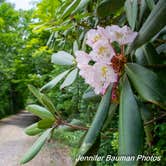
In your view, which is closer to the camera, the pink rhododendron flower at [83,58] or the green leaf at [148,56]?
the pink rhododendron flower at [83,58]

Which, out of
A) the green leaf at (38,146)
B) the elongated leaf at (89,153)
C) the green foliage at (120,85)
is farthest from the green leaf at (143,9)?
the green leaf at (38,146)

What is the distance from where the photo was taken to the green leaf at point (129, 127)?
1.75ft

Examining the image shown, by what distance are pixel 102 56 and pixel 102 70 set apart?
0.09 feet

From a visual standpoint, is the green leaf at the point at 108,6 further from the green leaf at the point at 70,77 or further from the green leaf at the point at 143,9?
the green leaf at the point at 70,77

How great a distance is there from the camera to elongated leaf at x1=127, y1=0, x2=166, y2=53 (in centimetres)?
58

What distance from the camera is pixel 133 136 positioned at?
55cm

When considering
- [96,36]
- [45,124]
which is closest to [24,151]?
[45,124]

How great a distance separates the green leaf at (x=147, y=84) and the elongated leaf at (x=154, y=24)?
0.05m

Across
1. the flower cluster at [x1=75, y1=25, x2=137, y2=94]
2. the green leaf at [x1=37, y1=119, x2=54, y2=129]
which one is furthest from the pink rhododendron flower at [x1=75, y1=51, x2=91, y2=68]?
the green leaf at [x1=37, y1=119, x2=54, y2=129]

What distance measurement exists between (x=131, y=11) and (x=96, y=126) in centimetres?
27

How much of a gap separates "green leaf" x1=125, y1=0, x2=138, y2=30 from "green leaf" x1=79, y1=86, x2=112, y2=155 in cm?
15

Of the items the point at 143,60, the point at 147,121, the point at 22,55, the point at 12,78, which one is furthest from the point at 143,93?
the point at 12,78

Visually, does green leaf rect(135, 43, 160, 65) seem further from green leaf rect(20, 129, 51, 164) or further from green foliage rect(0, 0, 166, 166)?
green leaf rect(20, 129, 51, 164)

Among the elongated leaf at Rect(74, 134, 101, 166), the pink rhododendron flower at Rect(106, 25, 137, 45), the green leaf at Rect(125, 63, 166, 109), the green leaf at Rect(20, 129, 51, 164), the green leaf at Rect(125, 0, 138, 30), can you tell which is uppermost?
the green leaf at Rect(125, 0, 138, 30)
